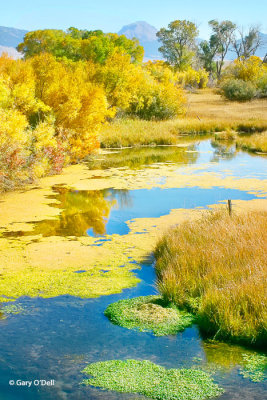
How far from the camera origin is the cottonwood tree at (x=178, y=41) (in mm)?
61150

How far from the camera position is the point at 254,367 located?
4.32m

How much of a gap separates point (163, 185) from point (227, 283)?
788cm

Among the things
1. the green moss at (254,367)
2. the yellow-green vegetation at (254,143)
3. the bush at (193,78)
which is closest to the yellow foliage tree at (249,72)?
the bush at (193,78)

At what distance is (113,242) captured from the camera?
8109mm

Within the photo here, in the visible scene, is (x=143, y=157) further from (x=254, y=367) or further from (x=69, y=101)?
(x=254, y=367)

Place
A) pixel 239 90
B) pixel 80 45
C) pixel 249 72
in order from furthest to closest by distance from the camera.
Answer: pixel 249 72
pixel 239 90
pixel 80 45

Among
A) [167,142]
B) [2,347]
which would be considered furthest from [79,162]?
[2,347]

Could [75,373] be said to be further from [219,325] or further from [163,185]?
[163,185]

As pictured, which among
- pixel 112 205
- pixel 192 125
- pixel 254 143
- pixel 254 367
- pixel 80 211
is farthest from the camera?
pixel 192 125

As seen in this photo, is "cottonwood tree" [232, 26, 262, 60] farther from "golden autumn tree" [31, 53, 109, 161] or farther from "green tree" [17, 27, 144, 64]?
"golden autumn tree" [31, 53, 109, 161]

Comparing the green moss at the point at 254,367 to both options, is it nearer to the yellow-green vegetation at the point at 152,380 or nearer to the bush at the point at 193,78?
the yellow-green vegetation at the point at 152,380

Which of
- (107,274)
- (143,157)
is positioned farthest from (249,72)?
(107,274)

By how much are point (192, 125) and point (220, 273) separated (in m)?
23.3

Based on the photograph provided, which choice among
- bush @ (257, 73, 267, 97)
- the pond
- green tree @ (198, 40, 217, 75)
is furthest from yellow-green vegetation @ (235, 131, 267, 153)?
green tree @ (198, 40, 217, 75)
